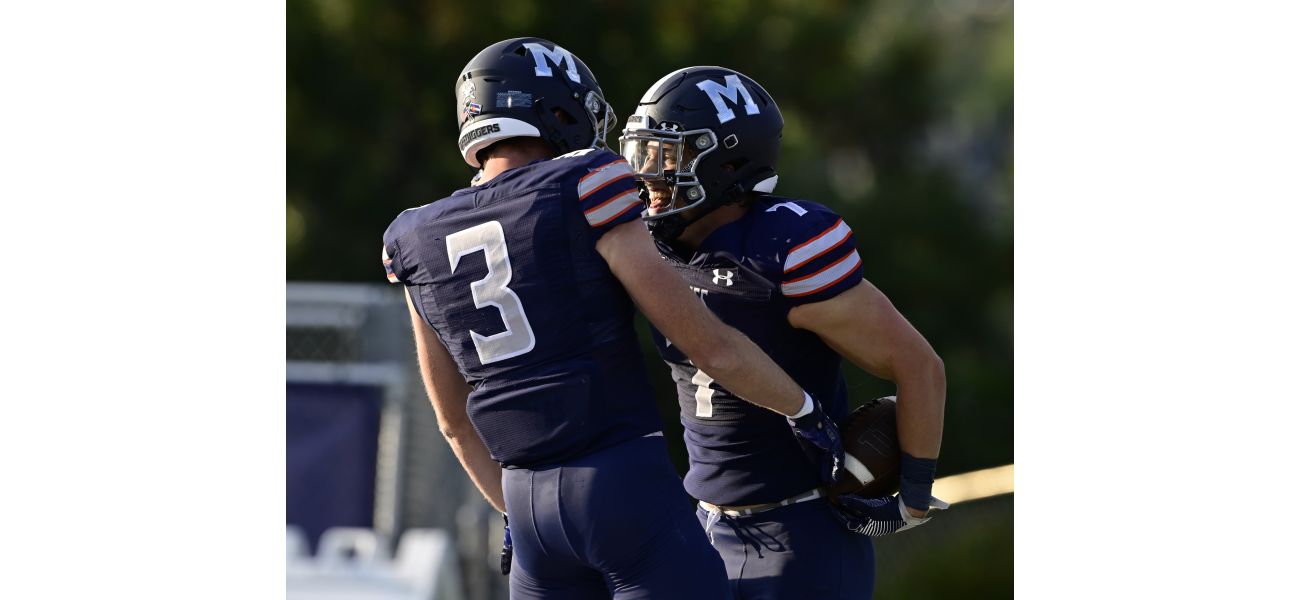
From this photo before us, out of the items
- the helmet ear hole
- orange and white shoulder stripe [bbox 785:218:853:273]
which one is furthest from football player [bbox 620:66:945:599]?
the helmet ear hole

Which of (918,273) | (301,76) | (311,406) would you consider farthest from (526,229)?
(918,273)

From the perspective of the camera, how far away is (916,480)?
312 cm

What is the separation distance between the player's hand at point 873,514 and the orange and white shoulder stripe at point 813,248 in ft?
1.94

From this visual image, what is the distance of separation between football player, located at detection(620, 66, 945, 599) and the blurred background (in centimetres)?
337

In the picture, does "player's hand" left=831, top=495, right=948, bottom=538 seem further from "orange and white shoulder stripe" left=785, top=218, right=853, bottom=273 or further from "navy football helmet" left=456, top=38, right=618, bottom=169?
"navy football helmet" left=456, top=38, right=618, bottom=169

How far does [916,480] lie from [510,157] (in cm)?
123

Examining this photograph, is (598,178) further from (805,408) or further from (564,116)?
(805,408)

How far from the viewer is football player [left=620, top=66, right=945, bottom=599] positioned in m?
3.00

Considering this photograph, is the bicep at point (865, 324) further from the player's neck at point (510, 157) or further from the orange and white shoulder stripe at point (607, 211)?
the player's neck at point (510, 157)

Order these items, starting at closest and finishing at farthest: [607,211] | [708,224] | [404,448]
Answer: [607,211] → [708,224] → [404,448]

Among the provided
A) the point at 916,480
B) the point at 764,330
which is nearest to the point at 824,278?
the point at 764,330

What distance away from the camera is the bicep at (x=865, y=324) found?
117 inches

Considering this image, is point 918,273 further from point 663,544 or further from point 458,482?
point 663,544

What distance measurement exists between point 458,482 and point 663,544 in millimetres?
4116
